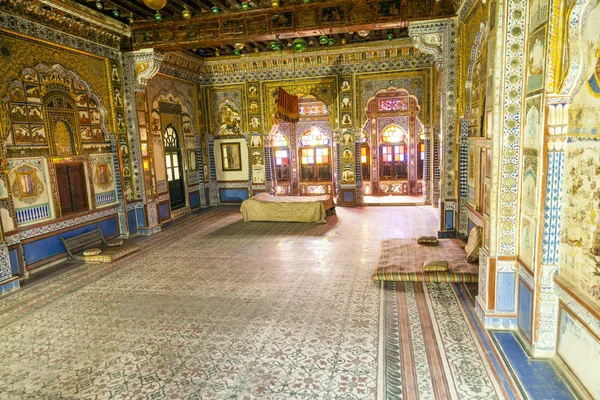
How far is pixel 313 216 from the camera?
10.1 metres

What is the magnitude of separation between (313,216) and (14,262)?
21.0 feet

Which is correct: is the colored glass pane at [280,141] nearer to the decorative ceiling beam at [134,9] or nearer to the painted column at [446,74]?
the decorative ceiling beam at [134,9]

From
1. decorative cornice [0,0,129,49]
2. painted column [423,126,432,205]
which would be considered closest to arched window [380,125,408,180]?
painted column [423,126,432,205]

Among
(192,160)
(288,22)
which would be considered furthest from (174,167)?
(288,22)

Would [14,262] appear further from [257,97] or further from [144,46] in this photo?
[257,97]

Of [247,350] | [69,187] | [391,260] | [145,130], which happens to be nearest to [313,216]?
[391,260]

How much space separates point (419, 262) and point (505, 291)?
1.89 meters

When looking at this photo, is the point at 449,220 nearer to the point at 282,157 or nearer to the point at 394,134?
the point at 394,134

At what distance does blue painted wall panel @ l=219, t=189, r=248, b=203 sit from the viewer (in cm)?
1348

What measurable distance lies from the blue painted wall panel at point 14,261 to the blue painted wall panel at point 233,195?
298 inches

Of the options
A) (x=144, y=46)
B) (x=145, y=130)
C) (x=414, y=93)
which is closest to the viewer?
(x=144, y=46)

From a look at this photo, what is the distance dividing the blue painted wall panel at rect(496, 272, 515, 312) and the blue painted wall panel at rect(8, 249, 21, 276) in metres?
7.22

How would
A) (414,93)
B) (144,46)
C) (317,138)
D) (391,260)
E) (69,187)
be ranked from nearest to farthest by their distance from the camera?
(391,260) < (69,187) < (144,46) < (414,93) < (317,138)

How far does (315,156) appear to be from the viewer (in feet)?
49.0
